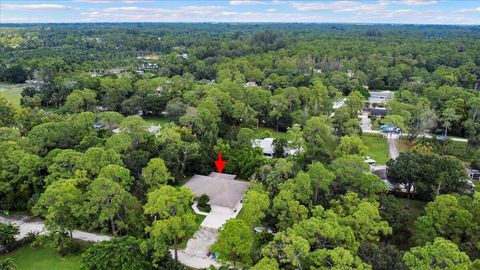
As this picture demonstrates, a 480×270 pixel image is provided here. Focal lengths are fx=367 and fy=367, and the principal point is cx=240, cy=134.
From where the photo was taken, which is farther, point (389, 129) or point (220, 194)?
point (389, 129)

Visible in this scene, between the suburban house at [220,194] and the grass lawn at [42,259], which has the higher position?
the suburban house at [220,194]

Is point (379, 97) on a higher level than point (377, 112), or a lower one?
higher

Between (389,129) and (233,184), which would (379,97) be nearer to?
(389,129)

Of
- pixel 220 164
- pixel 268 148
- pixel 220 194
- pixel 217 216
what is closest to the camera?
pixel 217 216

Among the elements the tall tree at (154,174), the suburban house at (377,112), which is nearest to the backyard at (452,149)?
the suburban house at (377,112)

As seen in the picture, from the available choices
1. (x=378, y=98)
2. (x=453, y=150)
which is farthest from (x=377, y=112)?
(x=453, y=150)

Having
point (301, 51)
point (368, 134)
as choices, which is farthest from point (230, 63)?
point (368, 134)

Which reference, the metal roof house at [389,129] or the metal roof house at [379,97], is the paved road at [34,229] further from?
the metal roof house at [379,97]
